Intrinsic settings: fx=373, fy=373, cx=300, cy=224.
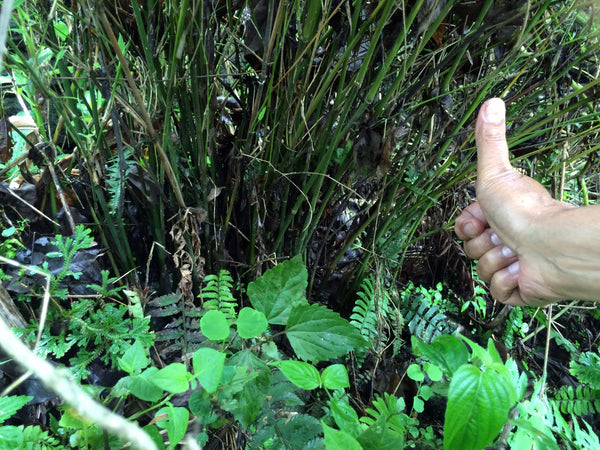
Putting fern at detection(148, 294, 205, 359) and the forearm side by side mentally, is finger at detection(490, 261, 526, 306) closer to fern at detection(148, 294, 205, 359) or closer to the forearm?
the forearm

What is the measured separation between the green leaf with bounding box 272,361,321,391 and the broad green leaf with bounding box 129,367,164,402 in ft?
0.71

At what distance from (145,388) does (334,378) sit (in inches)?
13.4

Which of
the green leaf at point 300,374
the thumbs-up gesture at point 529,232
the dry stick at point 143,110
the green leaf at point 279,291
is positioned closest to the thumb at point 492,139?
the thumbs-up gesture at point 529,232

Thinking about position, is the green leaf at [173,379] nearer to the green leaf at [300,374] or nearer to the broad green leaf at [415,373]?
the green leaf at [300,374]

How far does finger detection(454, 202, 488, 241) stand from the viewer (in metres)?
1.09

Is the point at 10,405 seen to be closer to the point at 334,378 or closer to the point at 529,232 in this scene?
the point at 334,378

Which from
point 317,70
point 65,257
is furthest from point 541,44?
point 65,257

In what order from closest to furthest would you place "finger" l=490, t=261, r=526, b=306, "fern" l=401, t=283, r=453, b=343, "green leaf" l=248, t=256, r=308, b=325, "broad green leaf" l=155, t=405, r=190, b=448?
"broad green leaf" l=155, t=405, r=190, b=448, "green leaf" l=248, t=256, r=308, b=325, "finger" l=490, t=261, r=526, b=306, "fern" l=401, t=283, r=453, b=343

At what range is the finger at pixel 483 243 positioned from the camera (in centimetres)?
107

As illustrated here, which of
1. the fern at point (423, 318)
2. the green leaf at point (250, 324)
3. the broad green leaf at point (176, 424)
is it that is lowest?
the fern at point (423, 318)

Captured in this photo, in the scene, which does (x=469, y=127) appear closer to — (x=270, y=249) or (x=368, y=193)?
(x=368, y=193)

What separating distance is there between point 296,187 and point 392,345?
2.50 ft

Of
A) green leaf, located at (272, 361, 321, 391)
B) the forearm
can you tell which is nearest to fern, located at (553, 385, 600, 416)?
the forearm

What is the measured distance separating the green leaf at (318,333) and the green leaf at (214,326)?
146 mm
